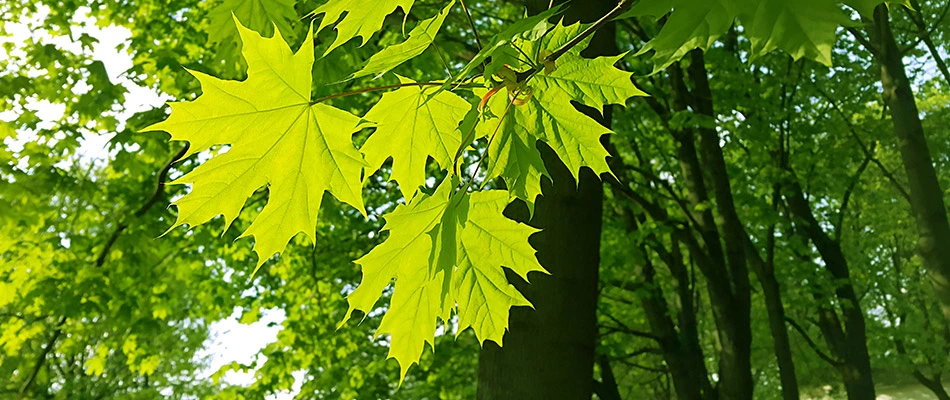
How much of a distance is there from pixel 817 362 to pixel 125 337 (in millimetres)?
13822

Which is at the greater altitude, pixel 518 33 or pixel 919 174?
pixel 919 174

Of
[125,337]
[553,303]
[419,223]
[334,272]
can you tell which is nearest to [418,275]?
[419,223]

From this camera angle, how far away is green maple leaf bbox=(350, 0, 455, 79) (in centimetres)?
117

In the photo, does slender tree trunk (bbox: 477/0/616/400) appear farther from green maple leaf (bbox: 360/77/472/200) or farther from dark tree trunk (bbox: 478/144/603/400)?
green maple leaf (bbox: 360/77/472/200)

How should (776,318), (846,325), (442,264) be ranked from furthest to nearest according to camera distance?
1. (846,325)
2. (776,318)
3. (442,264)

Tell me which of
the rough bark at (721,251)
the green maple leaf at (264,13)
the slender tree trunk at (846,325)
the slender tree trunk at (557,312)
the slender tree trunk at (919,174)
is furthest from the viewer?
the slender tree trunk at (846,325)

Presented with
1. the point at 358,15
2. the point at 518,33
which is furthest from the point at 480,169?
the point at 518,33

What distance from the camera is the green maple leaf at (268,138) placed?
3.92ft

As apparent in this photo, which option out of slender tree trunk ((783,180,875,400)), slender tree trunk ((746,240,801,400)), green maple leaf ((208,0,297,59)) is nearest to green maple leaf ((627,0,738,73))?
green maple leaf ((208,0,297,59))

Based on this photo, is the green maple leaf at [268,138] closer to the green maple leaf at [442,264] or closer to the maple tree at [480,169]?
the maple tree at [480,169]

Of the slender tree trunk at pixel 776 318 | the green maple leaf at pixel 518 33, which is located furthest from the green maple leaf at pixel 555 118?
the slender tree trunk at pixel 776 318

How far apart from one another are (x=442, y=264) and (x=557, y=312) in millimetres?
1884

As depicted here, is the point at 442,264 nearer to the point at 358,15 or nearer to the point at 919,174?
the point at 358,15

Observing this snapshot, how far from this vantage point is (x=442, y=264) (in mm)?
1210
